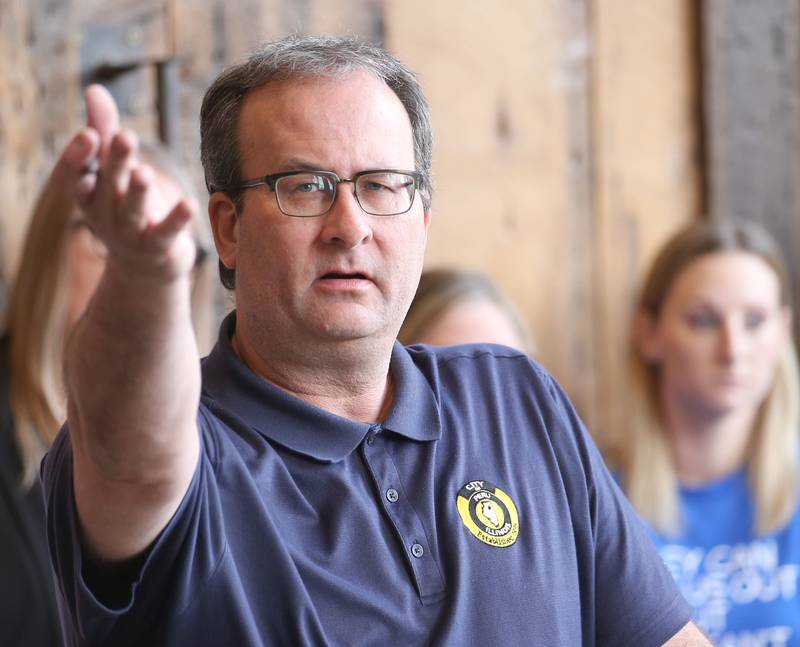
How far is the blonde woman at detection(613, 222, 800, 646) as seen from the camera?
7.50 feet

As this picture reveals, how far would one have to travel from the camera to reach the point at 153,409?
84 cm

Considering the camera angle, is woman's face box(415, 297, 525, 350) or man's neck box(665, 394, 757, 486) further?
man's neck box(665, 394, 757, 486)

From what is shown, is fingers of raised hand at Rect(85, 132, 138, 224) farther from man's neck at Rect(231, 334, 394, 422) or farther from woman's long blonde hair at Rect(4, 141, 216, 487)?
woman's long blonde hair at Rect(4, 141, 216, 487)

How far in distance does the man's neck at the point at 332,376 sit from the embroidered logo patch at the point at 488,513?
0.11 m

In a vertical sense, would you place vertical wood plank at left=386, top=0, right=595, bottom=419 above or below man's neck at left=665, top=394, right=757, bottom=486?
above

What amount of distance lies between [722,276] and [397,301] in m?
1.52

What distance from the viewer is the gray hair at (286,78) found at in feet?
3.55

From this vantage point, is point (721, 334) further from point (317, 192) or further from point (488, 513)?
point (317, 192)

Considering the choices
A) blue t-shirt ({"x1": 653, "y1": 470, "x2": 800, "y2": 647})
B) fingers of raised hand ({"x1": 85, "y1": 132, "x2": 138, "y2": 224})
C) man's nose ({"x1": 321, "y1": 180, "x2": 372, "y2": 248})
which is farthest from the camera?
blue t-shirt ({"x1": 653, "y1": 470, "x2": 800, "y2": 647})

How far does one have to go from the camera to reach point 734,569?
2301 millimetres

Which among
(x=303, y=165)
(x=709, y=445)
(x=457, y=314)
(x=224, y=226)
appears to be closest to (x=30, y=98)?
(x=457, y=314)

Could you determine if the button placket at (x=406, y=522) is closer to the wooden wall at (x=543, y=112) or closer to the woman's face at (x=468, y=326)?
the woman's face at (x=468, y=326)

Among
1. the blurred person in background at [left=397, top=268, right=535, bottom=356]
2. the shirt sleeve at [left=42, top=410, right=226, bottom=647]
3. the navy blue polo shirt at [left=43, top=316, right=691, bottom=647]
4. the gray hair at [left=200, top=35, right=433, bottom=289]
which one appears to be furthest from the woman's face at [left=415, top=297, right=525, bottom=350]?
the shirt sleeve at [left=42, top=410, right=226, bottom=647]

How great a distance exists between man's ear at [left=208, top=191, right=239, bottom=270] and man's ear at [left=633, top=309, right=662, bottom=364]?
1563 mm
